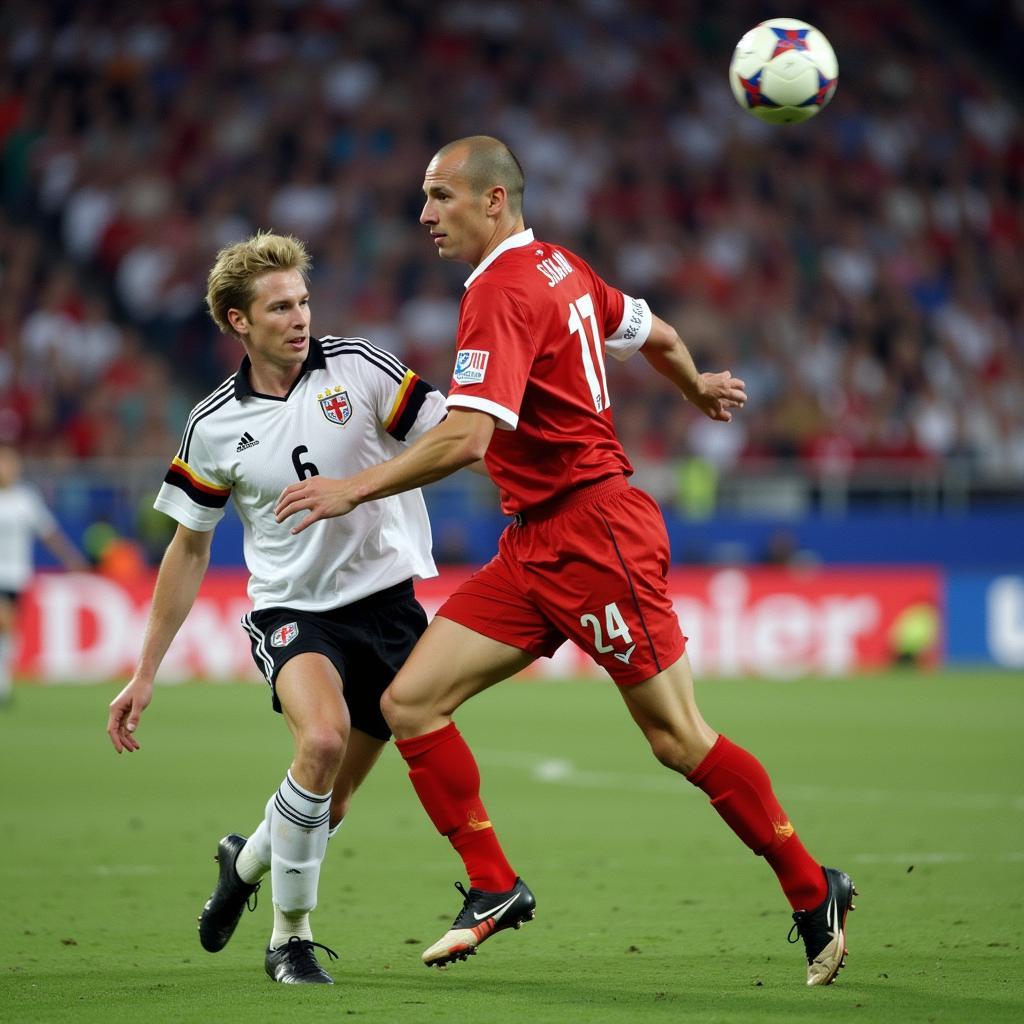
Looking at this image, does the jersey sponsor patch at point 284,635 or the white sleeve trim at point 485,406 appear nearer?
the white sleeve trim at point 485,406

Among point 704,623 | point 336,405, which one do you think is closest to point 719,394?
point 336,405

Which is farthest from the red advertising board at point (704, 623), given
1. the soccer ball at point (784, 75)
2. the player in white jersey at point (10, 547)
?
the soccer ball at point (784, 75)

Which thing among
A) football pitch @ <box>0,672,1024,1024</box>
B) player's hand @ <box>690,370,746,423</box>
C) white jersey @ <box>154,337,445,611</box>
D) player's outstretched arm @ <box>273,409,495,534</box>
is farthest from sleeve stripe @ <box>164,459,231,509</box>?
player's hand @ <box>690,370,746,423</box>

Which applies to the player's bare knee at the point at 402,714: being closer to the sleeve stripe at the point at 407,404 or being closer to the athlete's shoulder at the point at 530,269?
the sleeve stripe at the point at 407,404

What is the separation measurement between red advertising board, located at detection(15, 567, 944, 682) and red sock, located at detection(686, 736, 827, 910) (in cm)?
1287

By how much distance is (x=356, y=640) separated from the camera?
5688mm

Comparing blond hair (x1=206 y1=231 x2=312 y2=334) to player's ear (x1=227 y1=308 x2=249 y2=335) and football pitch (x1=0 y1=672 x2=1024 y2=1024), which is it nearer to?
player's ear (x1=227 y1=308 x2=249 y2=335)

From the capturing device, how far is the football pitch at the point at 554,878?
5.10 metres

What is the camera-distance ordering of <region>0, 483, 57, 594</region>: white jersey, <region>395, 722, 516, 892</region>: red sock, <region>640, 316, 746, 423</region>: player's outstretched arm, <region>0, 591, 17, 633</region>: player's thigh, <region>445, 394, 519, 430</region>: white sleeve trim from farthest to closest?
<region>0, 483, 57, 594</region>: white jersey → <region>0, 591, 17, 633</region>: player's thigh → <region>640, 316, 746, 423</region>: player's outstretched arm → <region>395, 722, 516, 892</region>: red sock → <region>445, 394, 519, 430</region>: white sleeve trim

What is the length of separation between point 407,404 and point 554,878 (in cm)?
278

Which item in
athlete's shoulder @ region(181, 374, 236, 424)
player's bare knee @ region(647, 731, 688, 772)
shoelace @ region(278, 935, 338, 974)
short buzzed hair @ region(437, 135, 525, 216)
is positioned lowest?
Answer: shoelace @ region(278, 935, 338, 974)

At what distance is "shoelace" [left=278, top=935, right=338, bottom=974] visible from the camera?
17.6 ft

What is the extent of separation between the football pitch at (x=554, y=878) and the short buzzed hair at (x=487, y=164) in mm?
2454

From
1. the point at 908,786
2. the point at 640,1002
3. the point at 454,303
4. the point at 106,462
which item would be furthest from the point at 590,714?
the point at 640,1002
